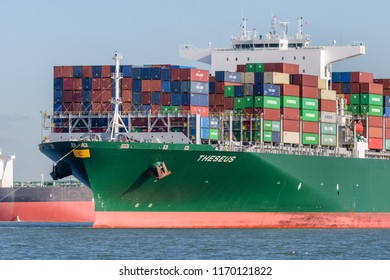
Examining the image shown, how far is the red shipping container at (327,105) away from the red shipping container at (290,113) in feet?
8.34

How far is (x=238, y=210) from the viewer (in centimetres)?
6091

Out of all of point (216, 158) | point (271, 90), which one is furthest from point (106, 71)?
point (271, 90)

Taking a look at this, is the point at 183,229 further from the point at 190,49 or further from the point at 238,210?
the point at 190,49

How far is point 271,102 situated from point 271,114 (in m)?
0.70

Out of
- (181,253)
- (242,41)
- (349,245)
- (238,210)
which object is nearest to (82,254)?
(181,253)

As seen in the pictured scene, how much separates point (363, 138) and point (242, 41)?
983cm

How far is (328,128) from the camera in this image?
68.1 m

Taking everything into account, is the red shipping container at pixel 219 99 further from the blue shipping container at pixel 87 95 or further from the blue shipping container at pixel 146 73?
the blue shipping container at pixel 87 95

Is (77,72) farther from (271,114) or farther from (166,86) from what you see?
(271,114)

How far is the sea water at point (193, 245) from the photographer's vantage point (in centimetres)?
4459

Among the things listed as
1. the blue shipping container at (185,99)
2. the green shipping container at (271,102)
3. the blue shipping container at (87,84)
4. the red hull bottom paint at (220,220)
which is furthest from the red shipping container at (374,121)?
the blue shipping container at (87,84)

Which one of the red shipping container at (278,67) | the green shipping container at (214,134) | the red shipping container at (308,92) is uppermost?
the red shipping container at (278,67)

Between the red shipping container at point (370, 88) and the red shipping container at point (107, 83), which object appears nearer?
the red shipping container at point (107, 83)

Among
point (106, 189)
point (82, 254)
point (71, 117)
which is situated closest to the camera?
point (82, 254)
